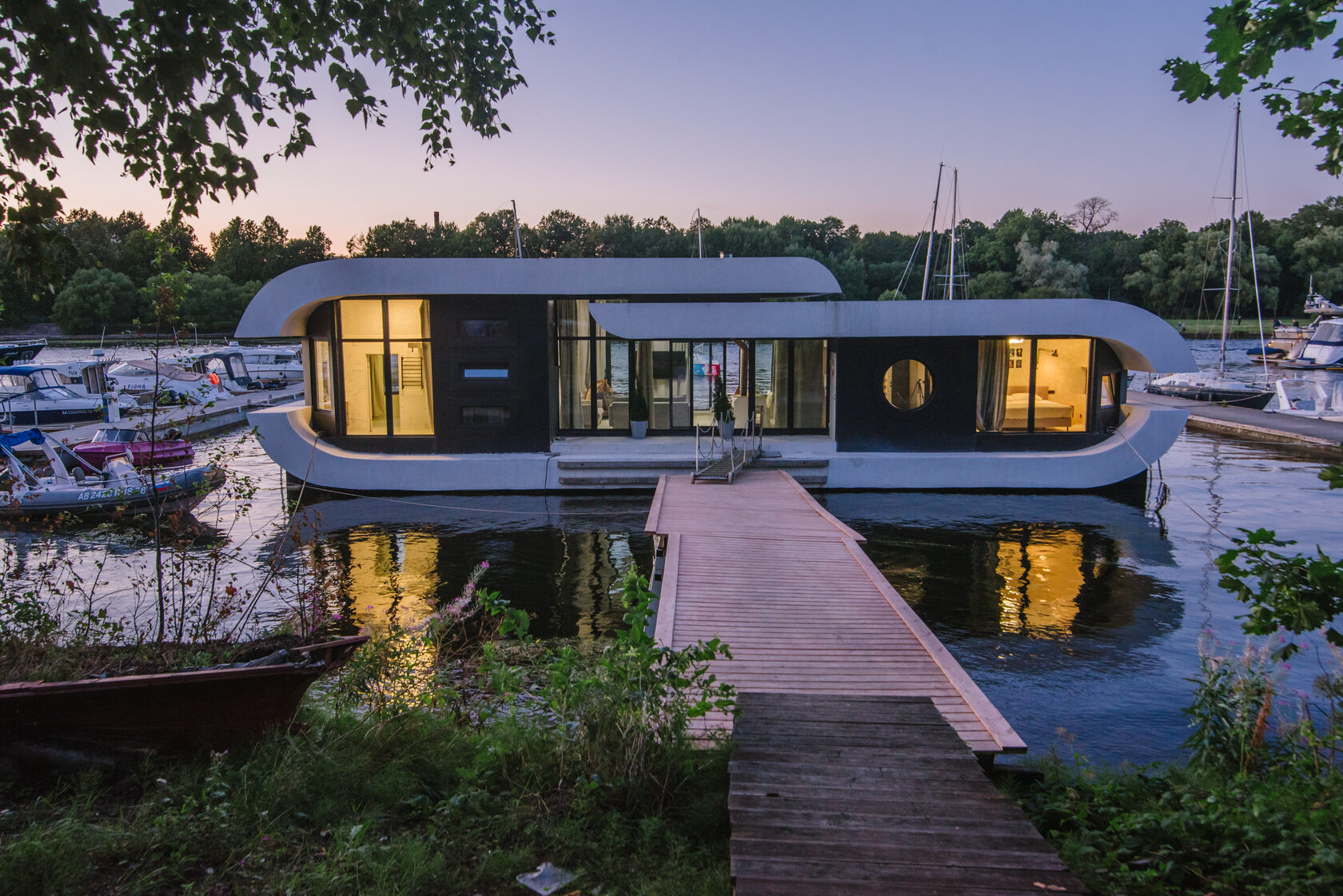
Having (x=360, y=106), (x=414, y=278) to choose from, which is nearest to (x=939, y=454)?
(x=414, y=278)

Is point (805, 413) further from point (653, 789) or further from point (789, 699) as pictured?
point (653, 789)

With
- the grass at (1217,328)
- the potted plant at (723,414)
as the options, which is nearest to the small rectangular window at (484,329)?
the potted plant at (723,414)

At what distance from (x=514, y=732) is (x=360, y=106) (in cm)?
413

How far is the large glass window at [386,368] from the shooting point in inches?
649

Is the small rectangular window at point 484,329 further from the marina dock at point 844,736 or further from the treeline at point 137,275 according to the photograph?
the treeline at point 137,275

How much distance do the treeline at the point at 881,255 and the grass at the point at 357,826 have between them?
5429cm

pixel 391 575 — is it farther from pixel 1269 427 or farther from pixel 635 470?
pixel 1269 427

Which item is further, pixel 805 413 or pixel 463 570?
pixel 805 413

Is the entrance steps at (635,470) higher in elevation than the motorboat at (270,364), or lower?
lower

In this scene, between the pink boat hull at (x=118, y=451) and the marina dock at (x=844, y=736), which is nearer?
the marina dock at (x=844, y=736)

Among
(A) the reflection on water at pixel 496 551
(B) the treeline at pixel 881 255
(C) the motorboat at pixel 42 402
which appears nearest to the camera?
(A) the reflection on water at pixel 496 551

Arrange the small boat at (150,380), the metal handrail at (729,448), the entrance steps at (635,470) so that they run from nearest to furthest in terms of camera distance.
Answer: the metal handrail at (729,448)
the entrance steps at (635,470)
the small boat at (150,380)

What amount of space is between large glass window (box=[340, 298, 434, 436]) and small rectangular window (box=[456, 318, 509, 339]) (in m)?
0.72

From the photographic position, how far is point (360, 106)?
5.63 meters
